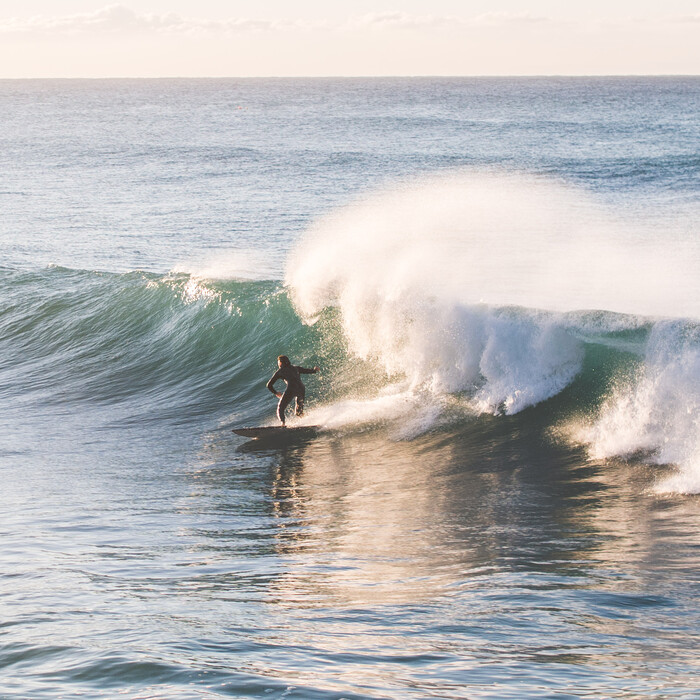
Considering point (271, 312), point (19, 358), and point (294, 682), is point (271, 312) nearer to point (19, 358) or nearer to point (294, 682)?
point (19, 358)

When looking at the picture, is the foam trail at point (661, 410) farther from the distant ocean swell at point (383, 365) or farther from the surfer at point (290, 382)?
the surfer at point (290, 382)

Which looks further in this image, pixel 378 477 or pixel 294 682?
pixel 378 477

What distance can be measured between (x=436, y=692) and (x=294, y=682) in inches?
32.0

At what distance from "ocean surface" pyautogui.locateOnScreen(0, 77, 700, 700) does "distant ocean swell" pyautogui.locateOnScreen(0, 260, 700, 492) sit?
0.05m

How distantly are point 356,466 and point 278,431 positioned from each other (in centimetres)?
168

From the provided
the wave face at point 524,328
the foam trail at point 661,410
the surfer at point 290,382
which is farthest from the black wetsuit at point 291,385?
the foam trail at point 661,410

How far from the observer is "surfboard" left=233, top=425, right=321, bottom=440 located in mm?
12891

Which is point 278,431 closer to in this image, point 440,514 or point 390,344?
point 390,344

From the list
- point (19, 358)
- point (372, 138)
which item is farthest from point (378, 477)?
point (372, 138)

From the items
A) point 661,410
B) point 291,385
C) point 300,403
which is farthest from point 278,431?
point 661,410

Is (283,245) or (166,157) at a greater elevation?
(166,157)

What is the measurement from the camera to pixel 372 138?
67.8 meters

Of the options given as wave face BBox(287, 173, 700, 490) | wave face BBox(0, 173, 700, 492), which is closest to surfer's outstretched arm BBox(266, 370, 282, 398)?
wave face BBox(0, 173, 700, 492)

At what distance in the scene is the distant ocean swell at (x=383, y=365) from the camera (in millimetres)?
11805
